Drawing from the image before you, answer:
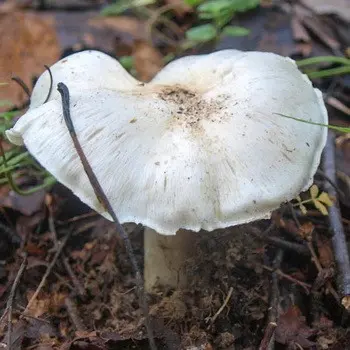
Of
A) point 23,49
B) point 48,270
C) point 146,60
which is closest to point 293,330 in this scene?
point 48,270

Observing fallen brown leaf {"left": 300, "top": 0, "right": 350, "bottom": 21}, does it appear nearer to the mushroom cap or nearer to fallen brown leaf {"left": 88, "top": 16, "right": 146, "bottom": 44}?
fallen brown leaf {"left": 88, "top": 16, "right": 146, "bottom": 44}

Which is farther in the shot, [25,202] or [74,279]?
[25,202]

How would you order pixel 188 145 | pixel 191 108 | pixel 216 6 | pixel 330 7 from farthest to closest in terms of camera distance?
pixel 330 7
pixel 216 6
pixel 191 108
pixel 188 145

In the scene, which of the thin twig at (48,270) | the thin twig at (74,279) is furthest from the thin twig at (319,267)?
the thin twig at (48,270)

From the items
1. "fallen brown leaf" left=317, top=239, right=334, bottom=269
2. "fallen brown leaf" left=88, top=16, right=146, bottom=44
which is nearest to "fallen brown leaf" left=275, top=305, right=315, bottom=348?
"fallen brown leaf" left=317, top=239, right=334, bottom=269

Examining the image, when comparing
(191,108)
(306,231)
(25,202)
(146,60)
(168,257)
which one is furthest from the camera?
(146,60)

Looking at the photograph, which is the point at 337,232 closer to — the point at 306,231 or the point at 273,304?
the point at 306,231

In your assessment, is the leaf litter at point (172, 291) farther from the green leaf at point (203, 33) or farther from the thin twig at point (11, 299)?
the green leaf at point (203, 33)

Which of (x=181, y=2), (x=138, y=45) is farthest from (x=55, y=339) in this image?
(x=181, y=2)

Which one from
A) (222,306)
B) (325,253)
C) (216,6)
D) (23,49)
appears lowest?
(325,253)
